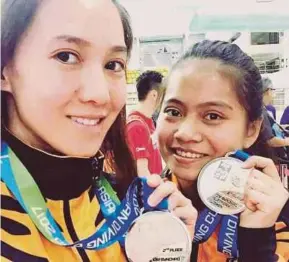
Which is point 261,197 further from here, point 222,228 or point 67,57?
point 67,57

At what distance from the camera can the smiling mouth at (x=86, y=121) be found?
0.50 meters

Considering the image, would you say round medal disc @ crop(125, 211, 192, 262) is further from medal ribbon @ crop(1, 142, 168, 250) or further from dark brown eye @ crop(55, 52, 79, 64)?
dark brown eye @ crop(55, 52, 79, 64)

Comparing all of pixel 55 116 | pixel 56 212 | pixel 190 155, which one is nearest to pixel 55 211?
pixel 56 212

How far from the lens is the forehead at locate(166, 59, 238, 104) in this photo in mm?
634

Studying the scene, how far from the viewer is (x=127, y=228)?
1.84 feet

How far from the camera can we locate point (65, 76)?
490mm

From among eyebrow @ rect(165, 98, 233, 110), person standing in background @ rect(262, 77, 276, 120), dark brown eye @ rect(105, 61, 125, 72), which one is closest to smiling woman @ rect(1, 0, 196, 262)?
dark brown eye @ rect(105, 61, 125, 72)

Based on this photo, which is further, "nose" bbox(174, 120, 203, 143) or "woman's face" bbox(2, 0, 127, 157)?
"nose" bbox(174, 120, 203, 143)

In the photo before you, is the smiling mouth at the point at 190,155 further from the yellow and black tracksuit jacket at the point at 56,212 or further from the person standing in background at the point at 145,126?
the yellow and black tracksuit jacket at the point at 56,212

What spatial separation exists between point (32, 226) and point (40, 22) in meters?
0.21

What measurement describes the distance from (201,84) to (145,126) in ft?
0.30

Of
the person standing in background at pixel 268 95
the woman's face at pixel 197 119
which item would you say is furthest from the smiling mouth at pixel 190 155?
the person standing in background at pixel 268 95

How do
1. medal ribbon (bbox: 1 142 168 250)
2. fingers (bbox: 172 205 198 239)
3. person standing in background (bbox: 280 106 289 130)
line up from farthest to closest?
1. person standing in background (bbox: 280 106 289 130)
2. fingers (bbox: 172 205 198 239)
3. medal ribbon (bbox: 1 142 168 250)

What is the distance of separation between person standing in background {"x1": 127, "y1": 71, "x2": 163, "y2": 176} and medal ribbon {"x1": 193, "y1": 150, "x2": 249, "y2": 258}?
92mm
